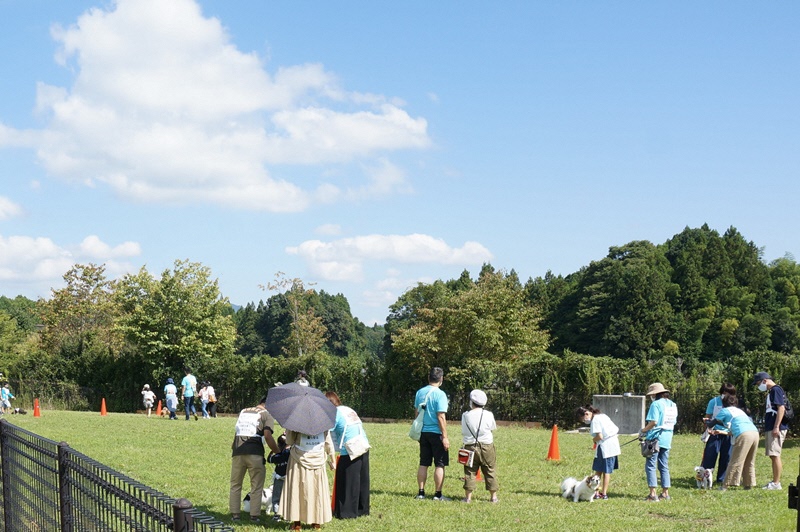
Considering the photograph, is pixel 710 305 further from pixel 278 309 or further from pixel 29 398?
pixel 278 309

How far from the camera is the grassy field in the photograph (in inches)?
427

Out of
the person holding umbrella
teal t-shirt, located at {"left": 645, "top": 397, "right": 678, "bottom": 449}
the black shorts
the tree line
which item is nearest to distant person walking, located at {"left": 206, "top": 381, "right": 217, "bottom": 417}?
the tree line

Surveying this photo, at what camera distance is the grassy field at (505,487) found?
1084 cm

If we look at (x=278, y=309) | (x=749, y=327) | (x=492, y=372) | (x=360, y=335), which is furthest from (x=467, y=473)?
(x=360, y=335)

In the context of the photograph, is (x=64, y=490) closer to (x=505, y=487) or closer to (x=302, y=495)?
(x=302, y=495)

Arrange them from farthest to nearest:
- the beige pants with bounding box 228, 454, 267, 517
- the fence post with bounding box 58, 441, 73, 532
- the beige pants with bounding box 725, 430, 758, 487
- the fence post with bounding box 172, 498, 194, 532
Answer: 1. the beige pants with bounding box 725, 430, 758, 487
2. the beige pants with bounding box 228, 454, 267, 517
3. the fence post with bounding box 58, 441, 73, 532
4. the fence post with bounding box 172, 498, 194, 532

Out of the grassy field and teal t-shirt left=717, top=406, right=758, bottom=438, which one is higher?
teal t-shirt left=717, top=406, right=758, bottom=438

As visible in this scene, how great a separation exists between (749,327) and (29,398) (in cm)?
5574

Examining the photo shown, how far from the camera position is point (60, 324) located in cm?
6069

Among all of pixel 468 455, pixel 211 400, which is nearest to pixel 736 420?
pixel 468 455

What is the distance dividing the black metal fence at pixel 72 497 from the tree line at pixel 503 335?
25.1m

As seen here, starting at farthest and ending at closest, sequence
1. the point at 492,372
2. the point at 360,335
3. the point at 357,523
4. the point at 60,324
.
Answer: the point at 360,335, the point at 60,324, the point at 492,372, the point at 357,523

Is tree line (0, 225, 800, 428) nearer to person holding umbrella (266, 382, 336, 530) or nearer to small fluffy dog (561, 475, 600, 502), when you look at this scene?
small fluffy dog (561, 475, 600, 502)

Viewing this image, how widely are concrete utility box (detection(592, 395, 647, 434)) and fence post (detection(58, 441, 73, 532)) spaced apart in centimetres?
2375
